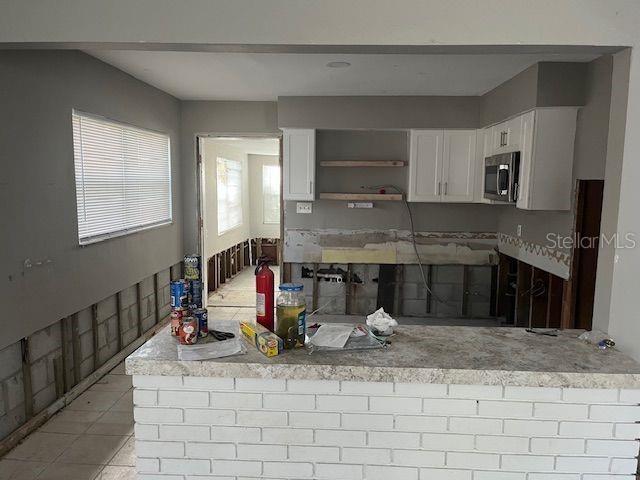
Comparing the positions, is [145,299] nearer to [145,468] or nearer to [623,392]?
[145,468]

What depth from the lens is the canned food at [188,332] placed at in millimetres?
1604

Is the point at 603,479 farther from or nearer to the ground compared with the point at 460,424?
nearer to the ground

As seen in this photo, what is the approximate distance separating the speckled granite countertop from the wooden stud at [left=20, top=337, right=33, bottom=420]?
1622 millimetres

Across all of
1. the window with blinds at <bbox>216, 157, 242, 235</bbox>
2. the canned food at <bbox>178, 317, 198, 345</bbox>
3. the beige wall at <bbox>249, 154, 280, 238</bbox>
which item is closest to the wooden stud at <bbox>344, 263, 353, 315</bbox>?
the window with blinds at <bbox>216, 157, 242, 235</bbox>

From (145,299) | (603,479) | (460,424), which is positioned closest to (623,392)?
(603,479)

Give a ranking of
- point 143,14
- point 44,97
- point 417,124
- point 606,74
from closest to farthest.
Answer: point 143,14 → point 44,97 → point 606,74 → point 417,124

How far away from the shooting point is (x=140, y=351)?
1.53m

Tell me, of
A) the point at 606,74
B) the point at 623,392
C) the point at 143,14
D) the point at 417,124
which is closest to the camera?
the point at 623,392

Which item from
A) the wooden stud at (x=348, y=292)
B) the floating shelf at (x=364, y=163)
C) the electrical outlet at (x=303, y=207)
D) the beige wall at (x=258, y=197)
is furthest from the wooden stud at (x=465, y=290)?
the beige wall at (x=258, y=197)

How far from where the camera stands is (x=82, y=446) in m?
2.69

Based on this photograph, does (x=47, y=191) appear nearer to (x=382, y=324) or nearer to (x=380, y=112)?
(x=382, y=324)

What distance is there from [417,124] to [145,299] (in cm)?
316

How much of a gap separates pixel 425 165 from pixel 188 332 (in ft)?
11.8

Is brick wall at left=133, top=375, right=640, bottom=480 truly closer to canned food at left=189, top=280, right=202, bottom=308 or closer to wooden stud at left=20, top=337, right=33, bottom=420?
canned food at left=189, top=280, right=202, bottom=308
